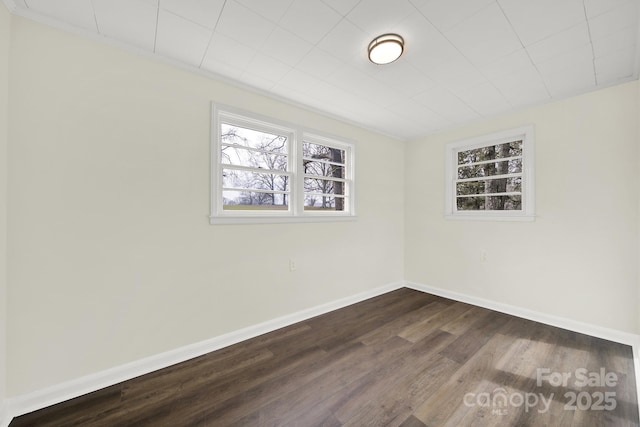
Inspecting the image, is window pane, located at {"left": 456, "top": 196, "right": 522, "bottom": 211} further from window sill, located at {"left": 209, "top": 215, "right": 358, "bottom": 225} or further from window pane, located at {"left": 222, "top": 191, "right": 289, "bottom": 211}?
window pane, located at {"left": 222, "top": 191, "right": 289, "bottom": 211}

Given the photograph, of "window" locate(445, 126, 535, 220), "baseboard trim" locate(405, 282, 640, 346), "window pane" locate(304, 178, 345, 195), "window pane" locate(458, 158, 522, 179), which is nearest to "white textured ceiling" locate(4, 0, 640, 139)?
"window" locate(445, 126, 535, 220)

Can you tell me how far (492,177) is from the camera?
322 cm

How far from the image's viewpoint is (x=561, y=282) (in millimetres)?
2670

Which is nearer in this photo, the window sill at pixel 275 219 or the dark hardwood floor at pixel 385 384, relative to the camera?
the dark hardwood floor at pixel 385 384

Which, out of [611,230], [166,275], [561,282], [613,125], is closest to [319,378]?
[166,275]

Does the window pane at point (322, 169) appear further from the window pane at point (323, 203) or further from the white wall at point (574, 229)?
the white wall at point (574, 229)

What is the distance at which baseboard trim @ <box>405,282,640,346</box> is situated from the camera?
2.33 metres

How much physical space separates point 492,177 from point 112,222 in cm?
403

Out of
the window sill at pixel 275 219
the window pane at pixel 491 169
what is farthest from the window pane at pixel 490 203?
the window sill at pixel 275 219

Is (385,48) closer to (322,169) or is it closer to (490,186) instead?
(322,169)

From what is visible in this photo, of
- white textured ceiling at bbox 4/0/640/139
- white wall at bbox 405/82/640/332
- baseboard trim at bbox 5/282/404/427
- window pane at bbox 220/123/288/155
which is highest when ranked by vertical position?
white textured ceiling at bbox 4/0/640/139

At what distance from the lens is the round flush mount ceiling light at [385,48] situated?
5.71 ft

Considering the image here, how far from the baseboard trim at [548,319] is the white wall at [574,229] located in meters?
0.05

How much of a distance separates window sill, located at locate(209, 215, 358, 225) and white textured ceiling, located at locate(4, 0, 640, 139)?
4.25ft
